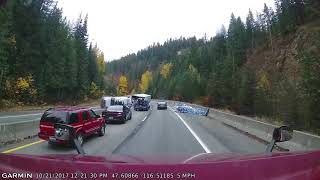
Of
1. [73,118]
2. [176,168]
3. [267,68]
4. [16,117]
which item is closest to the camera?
[176,168]

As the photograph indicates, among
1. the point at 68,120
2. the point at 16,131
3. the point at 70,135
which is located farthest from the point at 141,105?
the point at 70,135

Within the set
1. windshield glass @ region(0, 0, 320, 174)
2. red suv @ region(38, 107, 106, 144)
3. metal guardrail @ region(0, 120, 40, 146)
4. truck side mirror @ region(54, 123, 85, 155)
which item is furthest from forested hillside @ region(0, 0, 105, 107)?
truck side mirror @ region(54, 123, 85, 155)

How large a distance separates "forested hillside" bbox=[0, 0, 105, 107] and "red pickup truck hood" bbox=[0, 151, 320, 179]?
180 ft

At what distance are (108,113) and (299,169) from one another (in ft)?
126

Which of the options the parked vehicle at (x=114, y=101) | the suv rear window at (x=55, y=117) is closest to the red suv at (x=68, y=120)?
the suv rear window at (x=55, y=117)

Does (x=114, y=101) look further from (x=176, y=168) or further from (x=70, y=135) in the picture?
(x=176, y=168)

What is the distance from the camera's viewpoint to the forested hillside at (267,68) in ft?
96.9

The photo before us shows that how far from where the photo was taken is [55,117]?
22.0m

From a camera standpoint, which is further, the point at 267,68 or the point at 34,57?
the point at 267,68

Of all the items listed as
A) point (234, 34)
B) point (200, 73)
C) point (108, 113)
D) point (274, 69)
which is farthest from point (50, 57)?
point (200, 73)

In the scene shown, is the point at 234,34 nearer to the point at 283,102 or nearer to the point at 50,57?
the point at 50,57

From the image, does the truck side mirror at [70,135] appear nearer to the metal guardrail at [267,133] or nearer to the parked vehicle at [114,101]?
the metal guardrail at [267,133]

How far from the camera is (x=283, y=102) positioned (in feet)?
152

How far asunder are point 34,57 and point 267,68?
1766 inches
